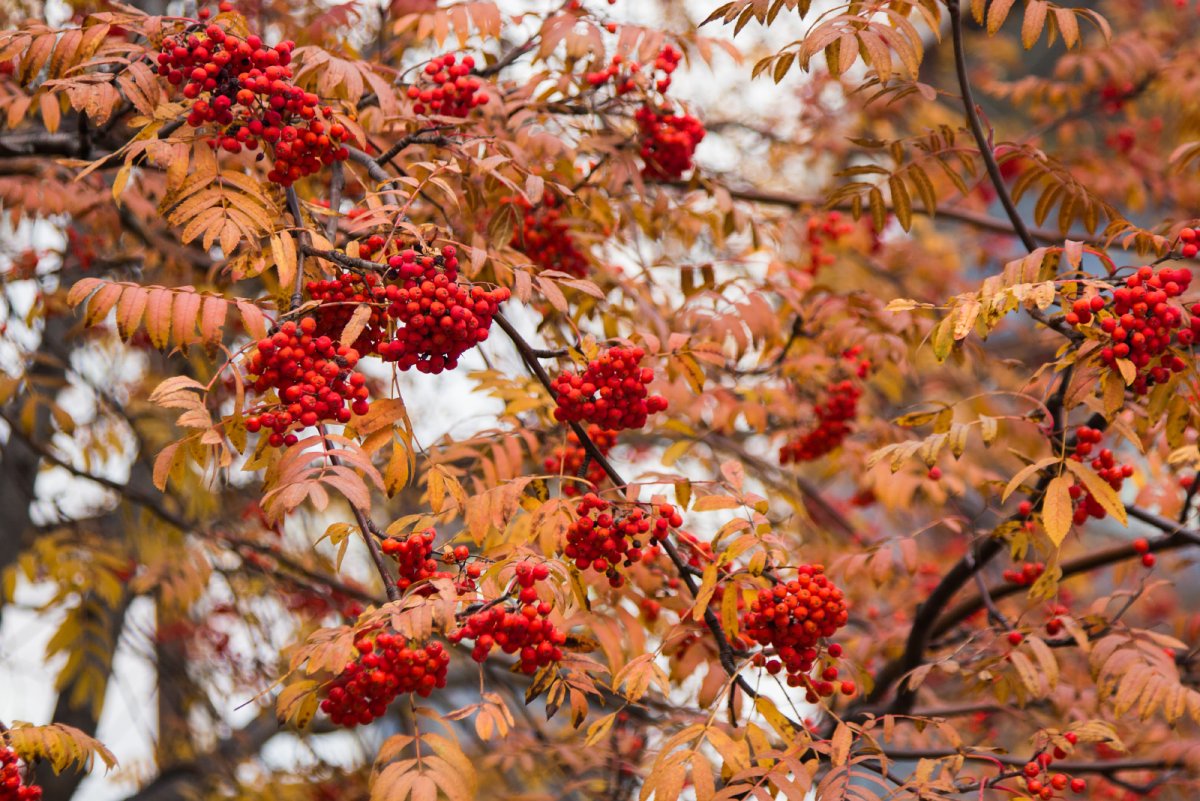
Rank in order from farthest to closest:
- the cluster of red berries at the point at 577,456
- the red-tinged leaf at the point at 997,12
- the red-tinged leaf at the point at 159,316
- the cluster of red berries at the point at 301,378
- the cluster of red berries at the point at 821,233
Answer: the cluster of red berries at the point at 821,233 → the cluster of red berries at the point at 577,456 → the red-tinged leaf at the point at 997,12 → the red-tinged leaf at the point at 159,316 → the cluster of red berries at the point at 301,378

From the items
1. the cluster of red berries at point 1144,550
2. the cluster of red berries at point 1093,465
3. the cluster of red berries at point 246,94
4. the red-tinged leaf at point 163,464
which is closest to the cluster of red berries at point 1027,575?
the cluster of red berries at point 1144,550

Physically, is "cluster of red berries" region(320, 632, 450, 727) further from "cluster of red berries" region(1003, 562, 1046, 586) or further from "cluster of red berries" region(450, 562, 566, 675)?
"cluster of red berries" region(1003, 562, 1046, 586)

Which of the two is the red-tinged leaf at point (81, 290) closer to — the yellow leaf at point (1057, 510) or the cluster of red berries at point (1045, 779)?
the yellow leaf at point (1057, 510)

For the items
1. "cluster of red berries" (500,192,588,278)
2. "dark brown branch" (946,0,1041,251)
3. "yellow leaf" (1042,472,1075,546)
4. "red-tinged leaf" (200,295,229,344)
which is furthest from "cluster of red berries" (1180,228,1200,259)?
"red-tinged leaf" (200,295,229,344)

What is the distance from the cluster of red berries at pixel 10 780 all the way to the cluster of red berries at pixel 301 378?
43.7 inches

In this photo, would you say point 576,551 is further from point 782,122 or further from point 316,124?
point 782,122

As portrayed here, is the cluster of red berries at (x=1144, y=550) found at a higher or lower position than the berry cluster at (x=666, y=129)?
lower

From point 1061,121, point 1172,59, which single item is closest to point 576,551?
point 1061,121

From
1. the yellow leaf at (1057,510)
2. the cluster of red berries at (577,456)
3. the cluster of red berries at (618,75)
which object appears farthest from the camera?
the cluster of red berries at (618,75)

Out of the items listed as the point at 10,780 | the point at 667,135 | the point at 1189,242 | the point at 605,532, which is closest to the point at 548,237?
the point at 667,135

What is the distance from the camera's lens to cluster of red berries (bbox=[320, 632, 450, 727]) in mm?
2400

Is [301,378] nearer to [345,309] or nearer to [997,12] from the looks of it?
[345,309]

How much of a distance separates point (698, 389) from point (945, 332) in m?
0.75

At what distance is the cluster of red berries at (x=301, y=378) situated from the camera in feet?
7.83
